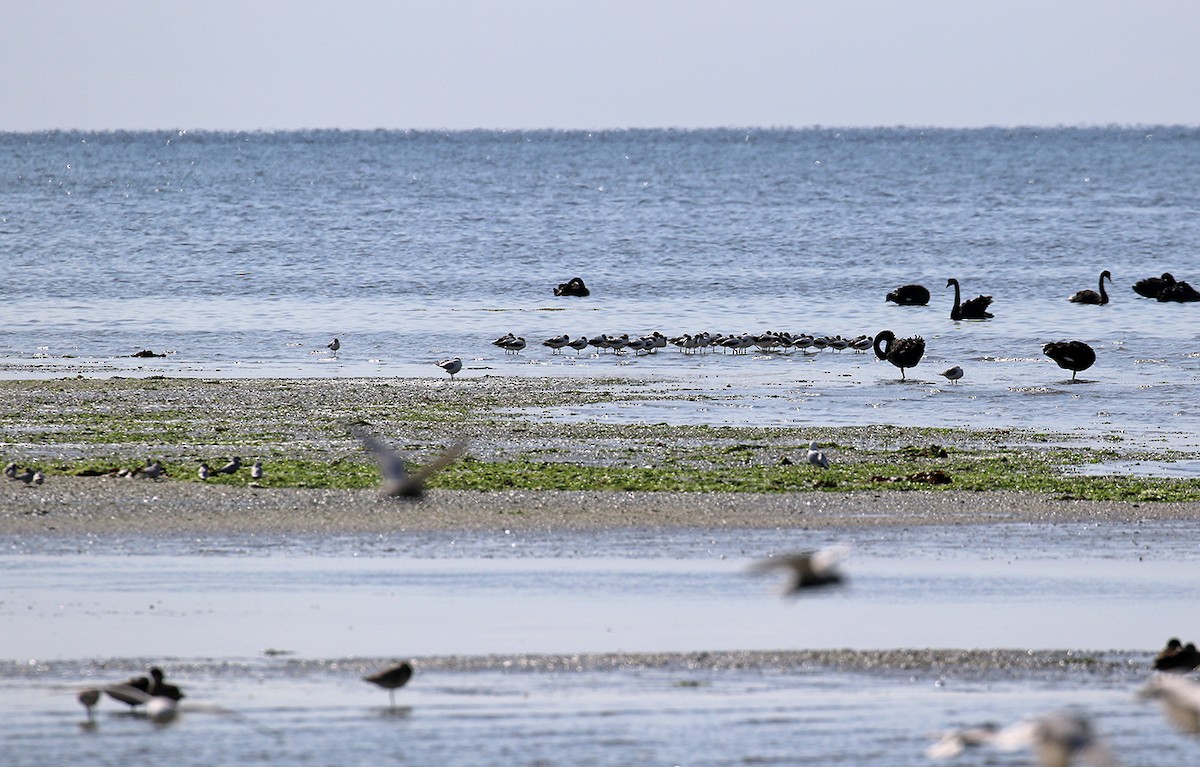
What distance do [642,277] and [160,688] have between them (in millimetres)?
36240

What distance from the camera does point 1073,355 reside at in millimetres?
24141

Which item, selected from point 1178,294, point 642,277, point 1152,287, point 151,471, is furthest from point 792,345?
point 642,277

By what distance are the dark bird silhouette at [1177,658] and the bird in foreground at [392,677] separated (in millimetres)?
4097

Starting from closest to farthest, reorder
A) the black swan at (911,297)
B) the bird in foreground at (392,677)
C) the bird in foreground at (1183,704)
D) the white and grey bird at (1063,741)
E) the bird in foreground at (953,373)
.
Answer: the white and grey bird at (1063,741) < the bird in foreground at (1183,704) < the bird in foreground at (392,677) < the bird in foreground at (953,373) < the black swan at (911,297)

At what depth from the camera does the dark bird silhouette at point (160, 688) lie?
28.5 feet

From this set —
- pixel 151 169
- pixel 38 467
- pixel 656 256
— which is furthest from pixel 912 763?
pixel 151 169

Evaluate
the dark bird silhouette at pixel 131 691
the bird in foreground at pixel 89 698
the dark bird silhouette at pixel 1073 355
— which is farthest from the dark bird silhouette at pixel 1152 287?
the bird in foreground at pixel 89 698

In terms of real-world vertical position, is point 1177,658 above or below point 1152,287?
below

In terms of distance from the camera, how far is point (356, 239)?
56.4 metres

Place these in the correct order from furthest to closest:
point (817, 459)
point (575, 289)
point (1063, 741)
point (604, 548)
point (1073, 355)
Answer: point (575, 289) → point (1073, 355) → point (817, 459) → point (604, 548) → point (1063, 741)

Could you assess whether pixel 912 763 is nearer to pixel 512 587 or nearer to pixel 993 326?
pixel 512 587

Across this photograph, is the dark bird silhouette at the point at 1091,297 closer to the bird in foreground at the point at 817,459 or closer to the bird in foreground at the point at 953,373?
the bird in foreground at the point at 953,373

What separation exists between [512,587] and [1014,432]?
30.0 feet

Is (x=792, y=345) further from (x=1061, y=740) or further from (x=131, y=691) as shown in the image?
(x=1061, y=740)
